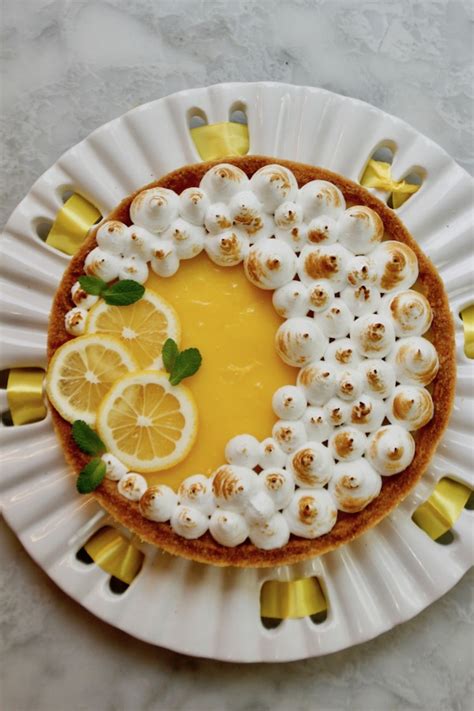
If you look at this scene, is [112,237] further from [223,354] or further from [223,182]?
[223,354]

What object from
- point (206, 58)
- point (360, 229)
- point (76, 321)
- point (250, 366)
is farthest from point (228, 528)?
point (206, 58)

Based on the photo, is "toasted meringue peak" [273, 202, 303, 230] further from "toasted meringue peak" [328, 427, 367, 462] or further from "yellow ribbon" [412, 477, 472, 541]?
"yellow ribbon" [412, 477, 472, 541]

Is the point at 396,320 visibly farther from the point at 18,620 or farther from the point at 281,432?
the point at 18,620

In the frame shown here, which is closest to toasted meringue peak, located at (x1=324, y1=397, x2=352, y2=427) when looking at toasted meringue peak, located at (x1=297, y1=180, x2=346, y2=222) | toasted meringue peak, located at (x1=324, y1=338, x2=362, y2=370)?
toasted meringue peak, located at (x1=324, y1=338, x2=362, y2=370)

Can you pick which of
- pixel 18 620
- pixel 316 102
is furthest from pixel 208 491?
pixel 316 102

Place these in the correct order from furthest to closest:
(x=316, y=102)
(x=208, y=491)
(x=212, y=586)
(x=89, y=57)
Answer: (x=89, y=57) < (x=316, y=102) < (x=212, y=586) < (x=208, y=491)

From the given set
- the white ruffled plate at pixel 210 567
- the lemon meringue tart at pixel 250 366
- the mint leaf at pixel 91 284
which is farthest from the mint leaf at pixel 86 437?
the mint leaf at pixel 91 284

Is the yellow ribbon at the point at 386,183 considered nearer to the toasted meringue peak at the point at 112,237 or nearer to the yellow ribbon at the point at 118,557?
the toasted meringue peak at the point at 112,237
